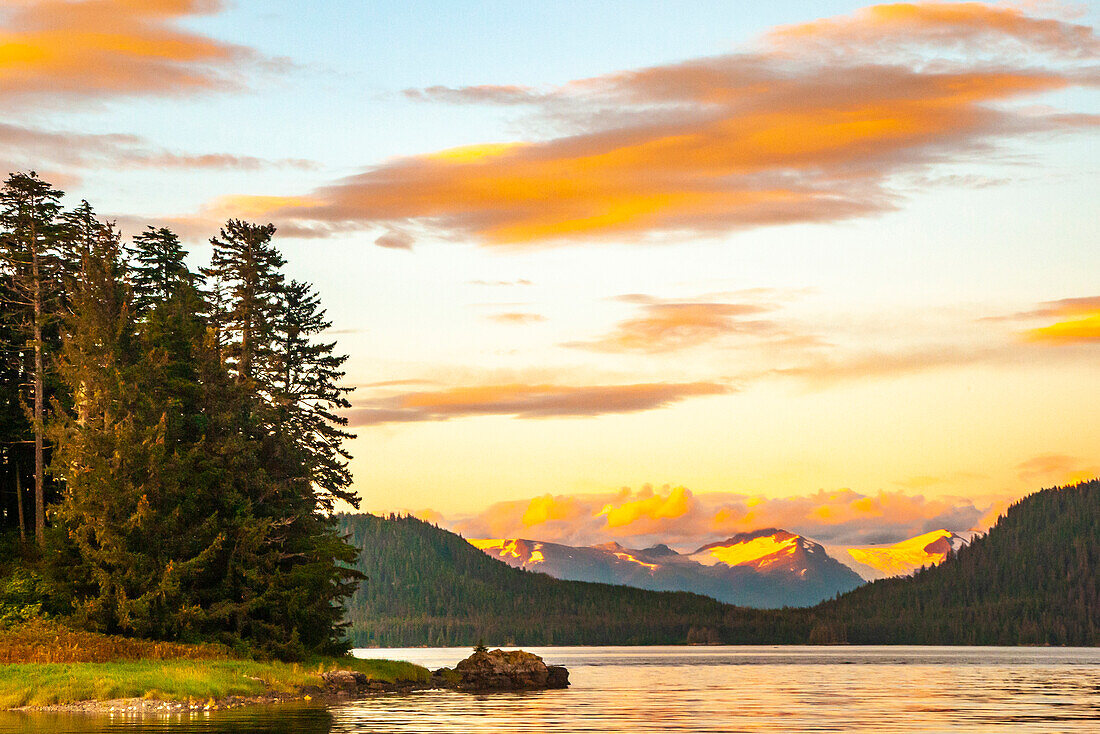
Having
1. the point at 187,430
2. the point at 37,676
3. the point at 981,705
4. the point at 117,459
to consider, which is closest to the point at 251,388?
the point at 187,430

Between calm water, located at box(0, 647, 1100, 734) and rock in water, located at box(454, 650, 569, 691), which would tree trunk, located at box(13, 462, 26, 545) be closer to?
calm water, located at box(0, 647, 1100, 734)

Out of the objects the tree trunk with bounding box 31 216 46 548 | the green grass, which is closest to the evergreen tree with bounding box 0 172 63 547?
the tree trunk with bounding box 31 216 46 548

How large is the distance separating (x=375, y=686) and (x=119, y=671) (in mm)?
21818

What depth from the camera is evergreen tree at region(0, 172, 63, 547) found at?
8656cm

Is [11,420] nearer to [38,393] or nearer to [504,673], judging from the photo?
[38,393]

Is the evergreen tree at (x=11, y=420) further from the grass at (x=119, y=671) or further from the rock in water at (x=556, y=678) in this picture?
the rock in water at (x=556, y=678)

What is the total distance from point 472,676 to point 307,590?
17.3 metres

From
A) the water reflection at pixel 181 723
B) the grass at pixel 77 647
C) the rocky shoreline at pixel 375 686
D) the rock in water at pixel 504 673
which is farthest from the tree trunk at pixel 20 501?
the water reflection at pixel 181 723

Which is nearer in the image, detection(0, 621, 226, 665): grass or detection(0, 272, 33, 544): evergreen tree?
detection(0, 621, 226, 665): grass

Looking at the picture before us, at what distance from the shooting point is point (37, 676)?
61750 millimetres

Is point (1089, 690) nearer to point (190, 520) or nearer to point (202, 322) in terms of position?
point (190, 520)

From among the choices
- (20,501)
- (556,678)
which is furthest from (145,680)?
(556,678)

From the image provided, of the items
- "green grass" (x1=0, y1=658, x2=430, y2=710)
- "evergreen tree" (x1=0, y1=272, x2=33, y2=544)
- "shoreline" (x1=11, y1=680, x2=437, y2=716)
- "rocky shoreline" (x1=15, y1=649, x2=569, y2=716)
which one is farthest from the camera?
"evergreen tree" (x1=0, y1=272, x2=33, y2=544)

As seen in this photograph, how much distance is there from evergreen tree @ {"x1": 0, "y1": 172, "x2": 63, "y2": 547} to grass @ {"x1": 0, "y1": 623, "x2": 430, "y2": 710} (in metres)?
18.6
